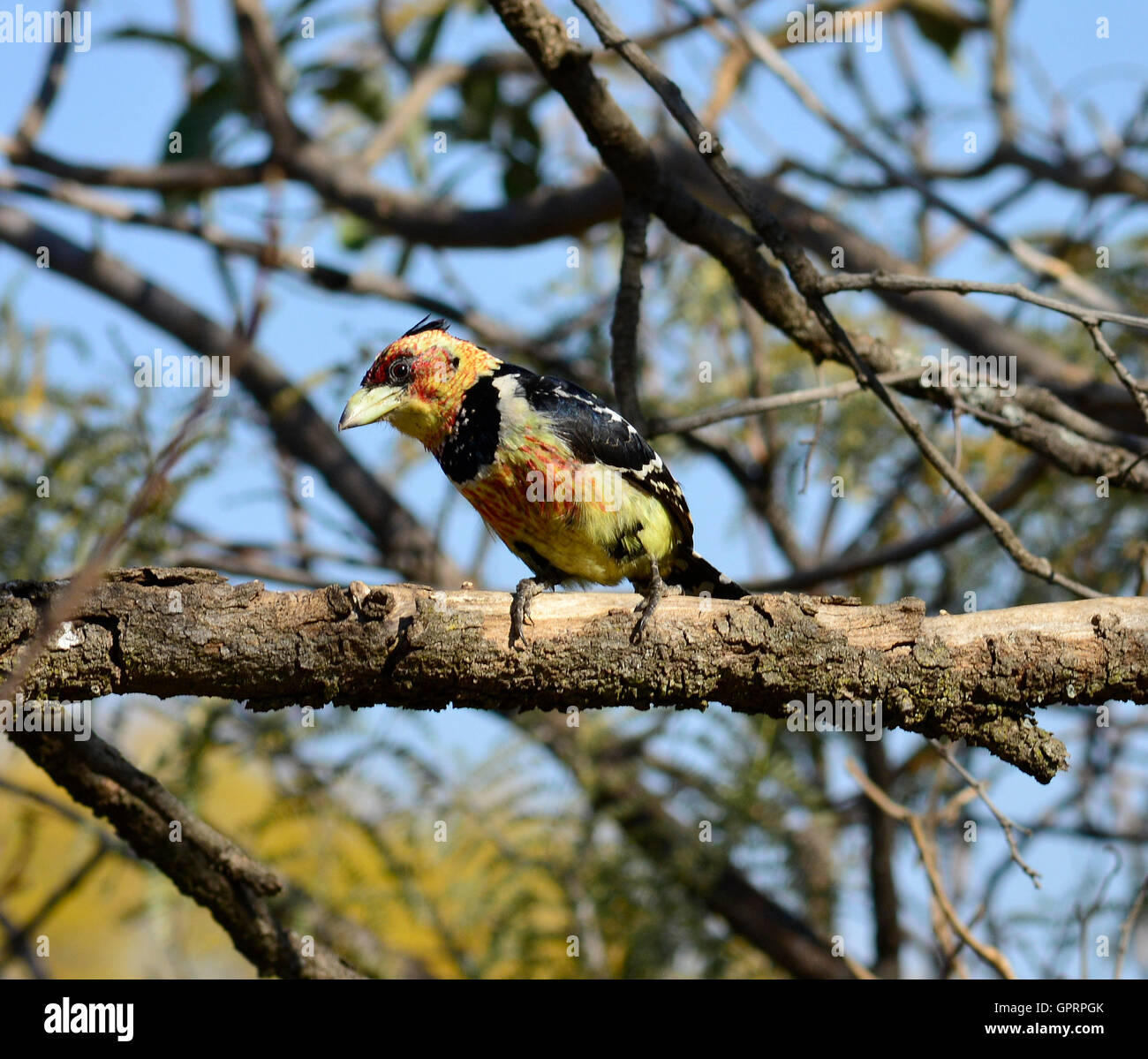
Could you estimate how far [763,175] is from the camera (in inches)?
247

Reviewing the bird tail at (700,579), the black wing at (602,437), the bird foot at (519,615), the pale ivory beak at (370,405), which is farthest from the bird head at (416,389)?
the bird foot at (519,615)

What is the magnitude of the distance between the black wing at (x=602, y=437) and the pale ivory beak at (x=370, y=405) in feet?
1.42

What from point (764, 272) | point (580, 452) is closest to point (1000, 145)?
point (764, 272)

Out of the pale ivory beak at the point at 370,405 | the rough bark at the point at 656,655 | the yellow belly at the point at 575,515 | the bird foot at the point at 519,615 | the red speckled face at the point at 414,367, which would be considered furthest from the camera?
the red speckled face at the point at 414,367

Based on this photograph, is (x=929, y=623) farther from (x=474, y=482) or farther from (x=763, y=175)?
(x=763, y=175)

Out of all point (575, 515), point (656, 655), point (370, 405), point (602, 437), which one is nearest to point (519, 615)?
point (656, 655)

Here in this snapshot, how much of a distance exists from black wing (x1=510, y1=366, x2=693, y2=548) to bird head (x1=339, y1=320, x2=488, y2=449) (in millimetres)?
247

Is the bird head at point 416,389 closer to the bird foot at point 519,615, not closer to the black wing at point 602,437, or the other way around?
the black wing at point 602,437

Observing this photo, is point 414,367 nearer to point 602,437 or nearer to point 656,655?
point 602,437

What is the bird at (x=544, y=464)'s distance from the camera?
3766 millimetres

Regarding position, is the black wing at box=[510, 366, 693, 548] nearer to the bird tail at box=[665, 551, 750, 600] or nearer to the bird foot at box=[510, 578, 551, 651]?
the bird tail at box=[665, 551, 750, 600]

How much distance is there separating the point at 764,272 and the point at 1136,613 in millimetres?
1745

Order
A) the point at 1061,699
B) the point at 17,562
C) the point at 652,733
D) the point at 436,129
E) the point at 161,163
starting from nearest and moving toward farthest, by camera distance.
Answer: the point at 1061,699 → the point at 17,562 → the point at 652,733 → the point at 161,163 → the point at 436,129
